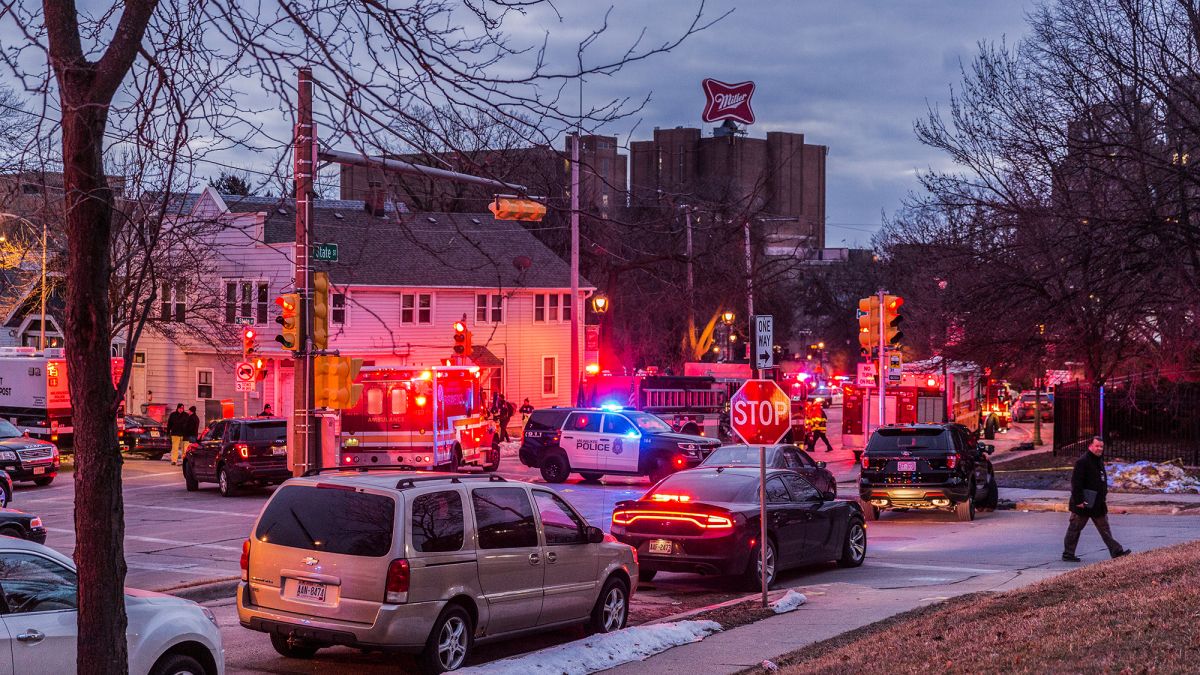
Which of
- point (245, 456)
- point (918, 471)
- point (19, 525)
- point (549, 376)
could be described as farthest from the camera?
point (549, 376)

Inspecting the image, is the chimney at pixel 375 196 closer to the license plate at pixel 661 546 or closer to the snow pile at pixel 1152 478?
the license plate at pixel 661 546

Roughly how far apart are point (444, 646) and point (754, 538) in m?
5.84

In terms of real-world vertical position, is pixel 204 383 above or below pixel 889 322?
below

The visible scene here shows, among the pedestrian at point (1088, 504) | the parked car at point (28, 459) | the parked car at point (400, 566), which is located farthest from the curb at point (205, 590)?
the parked car at point (28, 459)

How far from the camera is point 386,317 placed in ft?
161

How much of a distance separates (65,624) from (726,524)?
8.58 meters

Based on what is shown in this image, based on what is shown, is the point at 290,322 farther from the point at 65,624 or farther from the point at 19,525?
the point at 65,624

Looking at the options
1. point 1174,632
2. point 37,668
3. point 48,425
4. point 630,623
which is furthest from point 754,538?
point 48,425

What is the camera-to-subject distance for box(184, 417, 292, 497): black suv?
28156mm

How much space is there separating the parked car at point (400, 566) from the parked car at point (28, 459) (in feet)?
70.0

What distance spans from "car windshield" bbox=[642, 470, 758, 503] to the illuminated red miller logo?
189 feet

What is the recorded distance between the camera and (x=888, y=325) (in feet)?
105

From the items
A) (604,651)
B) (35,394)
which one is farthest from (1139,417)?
(35,394)

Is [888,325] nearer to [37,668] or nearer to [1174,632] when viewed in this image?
[1174,632]
